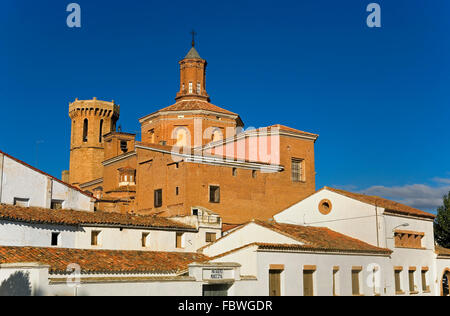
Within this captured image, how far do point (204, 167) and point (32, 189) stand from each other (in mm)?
10124

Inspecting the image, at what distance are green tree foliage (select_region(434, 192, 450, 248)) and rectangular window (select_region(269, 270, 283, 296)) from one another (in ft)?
83.7

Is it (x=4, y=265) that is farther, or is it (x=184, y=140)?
(x=184, y=140)

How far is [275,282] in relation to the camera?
75.4 feet

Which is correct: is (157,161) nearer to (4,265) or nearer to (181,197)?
(181,197)

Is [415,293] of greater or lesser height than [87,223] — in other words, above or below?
below

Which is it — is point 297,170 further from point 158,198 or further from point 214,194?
point 158,198

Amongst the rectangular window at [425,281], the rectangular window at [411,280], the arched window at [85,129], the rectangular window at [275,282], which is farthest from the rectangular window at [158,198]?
the arched window at [85,129]

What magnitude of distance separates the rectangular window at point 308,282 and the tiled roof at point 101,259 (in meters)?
5.05

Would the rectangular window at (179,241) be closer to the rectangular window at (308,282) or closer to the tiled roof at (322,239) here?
the tiled roof at (322,239)

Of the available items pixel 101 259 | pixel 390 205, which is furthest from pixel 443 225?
pixel 101 259

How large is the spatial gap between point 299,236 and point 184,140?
2351 centimetres

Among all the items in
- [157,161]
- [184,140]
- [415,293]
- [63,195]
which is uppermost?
[184,140]

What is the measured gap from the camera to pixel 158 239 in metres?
30.1
